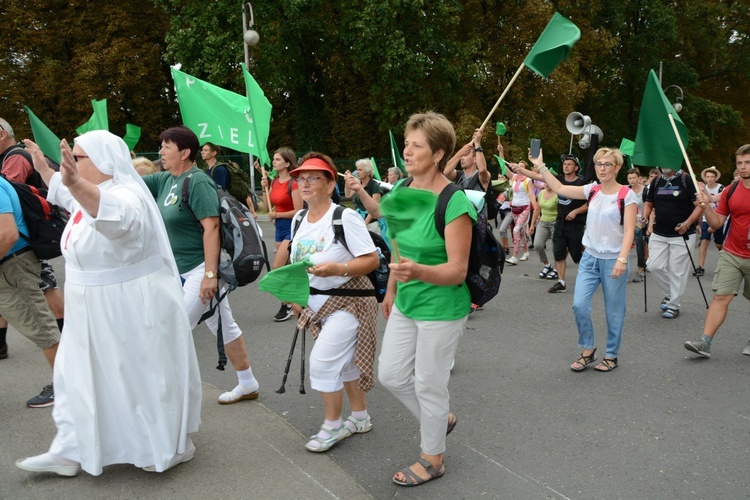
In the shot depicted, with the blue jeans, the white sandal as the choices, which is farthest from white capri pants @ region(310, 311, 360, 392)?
the blue jeans

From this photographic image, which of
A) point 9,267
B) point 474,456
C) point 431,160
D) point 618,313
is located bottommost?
point 474,456

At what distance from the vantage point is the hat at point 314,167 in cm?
371

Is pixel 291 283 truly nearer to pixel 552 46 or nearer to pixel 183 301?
pixel 183 301

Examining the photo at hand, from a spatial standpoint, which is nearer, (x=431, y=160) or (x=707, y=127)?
(x=431, y=160)

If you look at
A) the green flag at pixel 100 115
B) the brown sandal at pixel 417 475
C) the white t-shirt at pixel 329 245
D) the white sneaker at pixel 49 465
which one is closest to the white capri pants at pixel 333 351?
the white t-shirt at pixel 329 245

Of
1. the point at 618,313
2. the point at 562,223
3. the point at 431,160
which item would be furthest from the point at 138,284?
the point at 562,223

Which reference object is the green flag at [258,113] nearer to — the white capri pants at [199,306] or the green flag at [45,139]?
the green flag at [45,139]

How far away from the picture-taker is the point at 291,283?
3658mm

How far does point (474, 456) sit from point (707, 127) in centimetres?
3156

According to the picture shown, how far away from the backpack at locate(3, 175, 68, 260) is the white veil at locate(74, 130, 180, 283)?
5.07 feet

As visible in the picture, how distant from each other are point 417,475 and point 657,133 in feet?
13.1

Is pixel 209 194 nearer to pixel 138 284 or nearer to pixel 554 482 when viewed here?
pixel 138 284

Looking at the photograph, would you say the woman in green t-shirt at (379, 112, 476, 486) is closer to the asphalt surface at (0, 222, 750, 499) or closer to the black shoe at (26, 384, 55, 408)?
the asphalt surface at (0, 222, 750, 499)

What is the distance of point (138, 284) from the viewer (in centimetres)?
337
